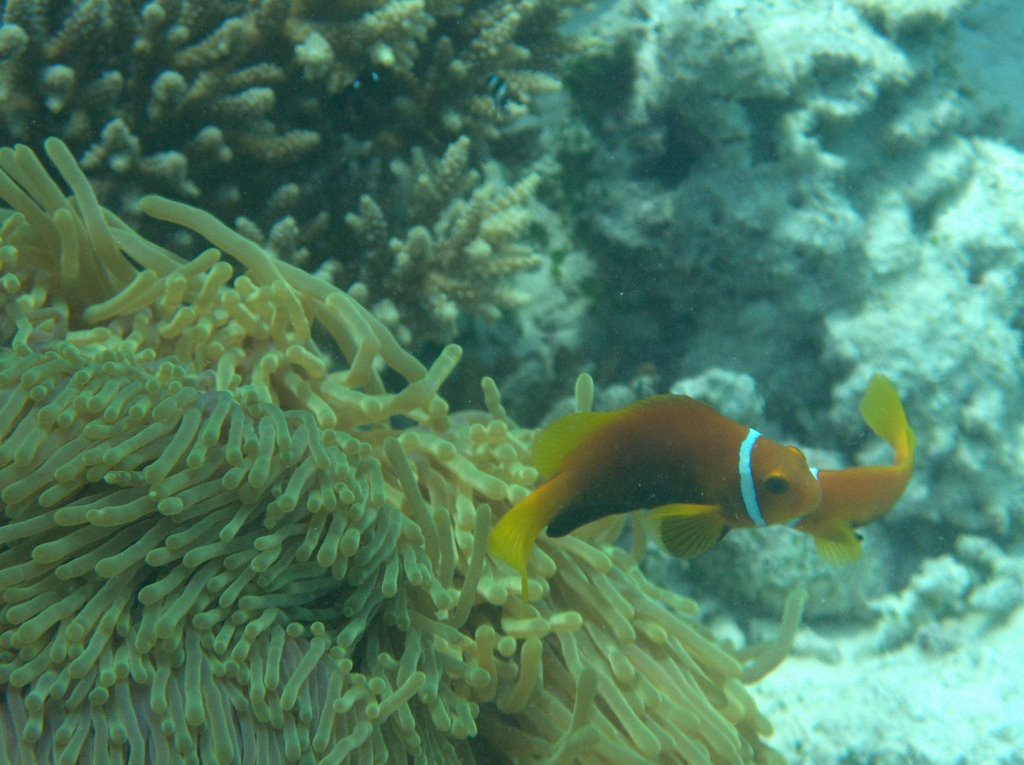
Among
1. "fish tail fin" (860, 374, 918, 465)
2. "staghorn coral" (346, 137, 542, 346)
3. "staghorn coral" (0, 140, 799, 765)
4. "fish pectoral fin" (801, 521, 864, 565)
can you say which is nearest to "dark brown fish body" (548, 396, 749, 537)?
"staghorn coral" (0, 140, 799, 765)

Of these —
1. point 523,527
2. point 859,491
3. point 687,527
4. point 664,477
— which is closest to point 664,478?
point 664,477

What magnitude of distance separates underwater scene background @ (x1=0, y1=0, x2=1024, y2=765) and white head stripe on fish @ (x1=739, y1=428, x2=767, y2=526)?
41 cm

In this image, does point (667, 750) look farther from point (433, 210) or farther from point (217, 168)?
point (217, 168)

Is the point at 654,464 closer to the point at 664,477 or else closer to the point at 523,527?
the point at 664,477

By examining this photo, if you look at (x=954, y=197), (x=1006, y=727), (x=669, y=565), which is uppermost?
(x=954, y=197)

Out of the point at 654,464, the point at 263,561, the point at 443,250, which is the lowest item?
the point at 443,250

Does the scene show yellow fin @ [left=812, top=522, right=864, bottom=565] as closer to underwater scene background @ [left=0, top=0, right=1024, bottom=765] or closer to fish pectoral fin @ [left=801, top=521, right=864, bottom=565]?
fish pectoral fin @ [left=801, top=521, right=864, bottom=565]

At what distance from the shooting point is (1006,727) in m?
2.94

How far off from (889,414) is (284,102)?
2066mm

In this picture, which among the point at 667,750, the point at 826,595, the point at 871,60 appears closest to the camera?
the point at 667,750

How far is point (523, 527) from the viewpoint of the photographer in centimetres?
149

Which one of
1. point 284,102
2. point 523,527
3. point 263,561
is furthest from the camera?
point 284,102

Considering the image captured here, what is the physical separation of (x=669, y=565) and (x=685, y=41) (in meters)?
2.10

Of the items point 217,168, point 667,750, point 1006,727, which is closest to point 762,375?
point 1006,727
